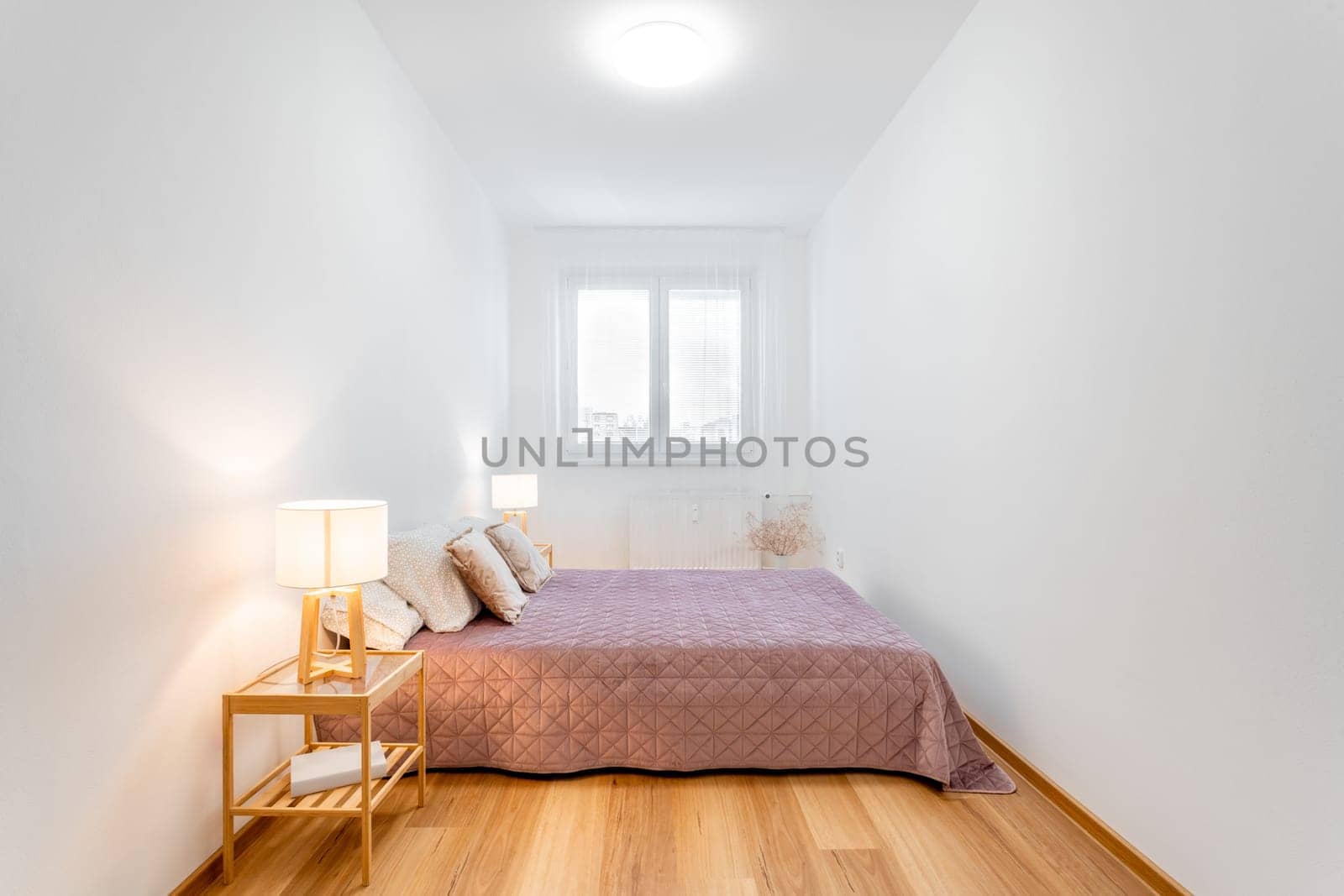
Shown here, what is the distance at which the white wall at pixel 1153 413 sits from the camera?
55.1 inches

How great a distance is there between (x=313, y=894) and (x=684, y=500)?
3798 millimetres

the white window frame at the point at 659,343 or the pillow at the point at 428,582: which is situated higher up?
the white window frame at the point at 659,343

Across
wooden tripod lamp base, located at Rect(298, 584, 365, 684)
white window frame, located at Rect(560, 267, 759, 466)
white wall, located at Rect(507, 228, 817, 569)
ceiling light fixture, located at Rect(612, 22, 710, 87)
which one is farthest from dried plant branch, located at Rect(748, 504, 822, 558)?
wooden tripod lamp base, located at Rect(298, 584, 365, 684)

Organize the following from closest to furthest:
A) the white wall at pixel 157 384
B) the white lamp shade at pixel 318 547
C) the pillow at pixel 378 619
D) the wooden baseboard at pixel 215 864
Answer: the white wall at pixel 157 384, the wooden baseboard at pixel 215 864, the white lamp shade at pixel 318 547, the pillow at pixel 378 619

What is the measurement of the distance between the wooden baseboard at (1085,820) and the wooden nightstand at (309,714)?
1935mm

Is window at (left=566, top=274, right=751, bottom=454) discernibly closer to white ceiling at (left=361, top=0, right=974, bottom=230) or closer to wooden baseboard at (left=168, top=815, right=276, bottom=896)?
white ceiling at (left=361, top=0, right=974, bottom=230)

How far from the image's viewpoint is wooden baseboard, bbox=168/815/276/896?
175cm

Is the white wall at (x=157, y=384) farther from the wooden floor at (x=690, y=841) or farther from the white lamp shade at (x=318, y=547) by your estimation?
the wooden floor at (x=690, y=841)

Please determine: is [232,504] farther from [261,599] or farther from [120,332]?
[120,332]

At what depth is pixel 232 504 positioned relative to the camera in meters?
1.94

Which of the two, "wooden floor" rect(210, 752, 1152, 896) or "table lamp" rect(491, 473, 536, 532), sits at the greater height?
"table lamp" rect(491, 473, 536, 532)

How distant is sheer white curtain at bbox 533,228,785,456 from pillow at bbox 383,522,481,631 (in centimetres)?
273

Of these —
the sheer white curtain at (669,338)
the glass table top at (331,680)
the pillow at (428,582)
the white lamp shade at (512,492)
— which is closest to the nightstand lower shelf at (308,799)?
the glass table top at (331,680)

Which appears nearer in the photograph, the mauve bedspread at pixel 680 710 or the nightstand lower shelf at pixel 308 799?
the nightstand lower shelf at pixel 308 799
